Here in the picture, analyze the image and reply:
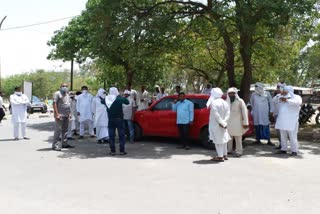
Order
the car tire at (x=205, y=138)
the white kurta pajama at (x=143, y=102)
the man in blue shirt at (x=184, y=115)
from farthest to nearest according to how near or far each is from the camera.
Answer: the white kurta pajama at (x=143, y=102)
the car tire at (x=205, y=138)
the man in blue shirt at (x=184, y=115)

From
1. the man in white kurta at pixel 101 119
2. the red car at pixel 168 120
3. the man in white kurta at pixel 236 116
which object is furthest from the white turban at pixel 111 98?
the man in white kurta at pixel 236 116

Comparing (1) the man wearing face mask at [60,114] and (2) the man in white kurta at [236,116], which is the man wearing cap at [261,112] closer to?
(2) the man in white kurta at [236,116]

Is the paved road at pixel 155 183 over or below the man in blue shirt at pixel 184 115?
below

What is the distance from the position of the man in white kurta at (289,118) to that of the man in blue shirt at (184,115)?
7.56 ft

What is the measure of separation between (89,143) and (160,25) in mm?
4245

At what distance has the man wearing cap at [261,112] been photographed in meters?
12.2

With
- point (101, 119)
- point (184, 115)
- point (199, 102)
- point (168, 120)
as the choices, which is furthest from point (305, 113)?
point (101, 119)

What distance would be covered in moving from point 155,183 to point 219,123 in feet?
9.04

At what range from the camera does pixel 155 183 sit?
720 cm

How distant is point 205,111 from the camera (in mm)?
11625

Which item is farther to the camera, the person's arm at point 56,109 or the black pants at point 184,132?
the black pants at point 184,132

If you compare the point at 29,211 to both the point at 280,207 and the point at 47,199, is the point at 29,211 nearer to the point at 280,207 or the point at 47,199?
the point at 47,199

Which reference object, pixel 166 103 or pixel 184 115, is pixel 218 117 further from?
pixel 166 103

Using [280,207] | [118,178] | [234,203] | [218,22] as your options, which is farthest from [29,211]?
[218,22]
